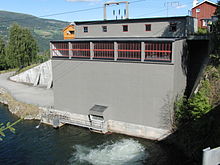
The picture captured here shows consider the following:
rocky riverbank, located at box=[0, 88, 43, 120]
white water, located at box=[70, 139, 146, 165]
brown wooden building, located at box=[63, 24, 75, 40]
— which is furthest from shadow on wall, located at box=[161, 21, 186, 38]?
brown wooden building, located at box=[63, 24, 75, 40]

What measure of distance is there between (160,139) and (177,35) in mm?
10285

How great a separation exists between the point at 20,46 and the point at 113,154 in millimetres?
37707

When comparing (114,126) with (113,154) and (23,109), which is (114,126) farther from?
A: (23,109)

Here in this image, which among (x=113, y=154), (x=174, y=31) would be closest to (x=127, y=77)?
(x=113, y=154)

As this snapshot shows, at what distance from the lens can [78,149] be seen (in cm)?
1764

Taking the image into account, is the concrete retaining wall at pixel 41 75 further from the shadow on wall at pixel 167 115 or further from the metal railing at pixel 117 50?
the shadow on wall at pixel 167 115

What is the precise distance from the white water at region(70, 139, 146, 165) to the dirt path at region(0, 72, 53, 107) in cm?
956

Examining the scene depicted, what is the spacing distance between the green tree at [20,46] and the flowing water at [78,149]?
29683mm

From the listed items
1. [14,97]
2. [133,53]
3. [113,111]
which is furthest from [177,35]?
[14,97]

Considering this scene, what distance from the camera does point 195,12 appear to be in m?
34.1

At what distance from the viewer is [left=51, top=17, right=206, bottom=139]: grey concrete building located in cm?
1767

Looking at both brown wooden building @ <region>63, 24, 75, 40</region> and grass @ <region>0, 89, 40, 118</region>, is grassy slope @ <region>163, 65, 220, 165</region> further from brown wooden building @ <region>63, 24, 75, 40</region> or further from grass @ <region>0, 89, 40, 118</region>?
brown wooden building @ <region>63, 24, 75, 40</region>

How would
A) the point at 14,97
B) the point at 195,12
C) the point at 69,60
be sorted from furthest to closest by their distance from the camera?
the point at 195,12 → the point at 14,97 → the point at 69,60

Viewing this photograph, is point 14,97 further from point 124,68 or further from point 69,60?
point 124,68
